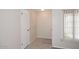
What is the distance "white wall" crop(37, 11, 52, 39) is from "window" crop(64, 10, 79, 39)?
14 centimetres

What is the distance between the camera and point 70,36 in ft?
2.85

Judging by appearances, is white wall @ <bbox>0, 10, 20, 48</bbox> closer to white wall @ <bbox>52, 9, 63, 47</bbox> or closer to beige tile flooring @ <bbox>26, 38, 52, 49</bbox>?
beige tile flooring @ <bbox>26, 38, 52, 49</bbox>

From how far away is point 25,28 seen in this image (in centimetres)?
90

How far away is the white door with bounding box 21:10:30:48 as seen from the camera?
0.88m

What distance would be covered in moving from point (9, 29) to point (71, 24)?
547 mm

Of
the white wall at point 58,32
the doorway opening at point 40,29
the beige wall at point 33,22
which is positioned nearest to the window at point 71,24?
the white wall at point 58,32

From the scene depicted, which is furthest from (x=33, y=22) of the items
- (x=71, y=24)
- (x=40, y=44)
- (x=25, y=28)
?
(x=71, y=24)

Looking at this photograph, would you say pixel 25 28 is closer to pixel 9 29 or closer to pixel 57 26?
pixel 9 29

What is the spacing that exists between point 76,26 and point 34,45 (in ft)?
1.33

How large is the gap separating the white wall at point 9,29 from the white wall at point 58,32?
317mm

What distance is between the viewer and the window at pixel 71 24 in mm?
846

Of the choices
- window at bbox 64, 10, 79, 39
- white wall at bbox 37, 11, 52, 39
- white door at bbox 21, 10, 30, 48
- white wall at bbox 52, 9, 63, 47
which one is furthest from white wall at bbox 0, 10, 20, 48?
window at bbox 64, 10, 79, 39
